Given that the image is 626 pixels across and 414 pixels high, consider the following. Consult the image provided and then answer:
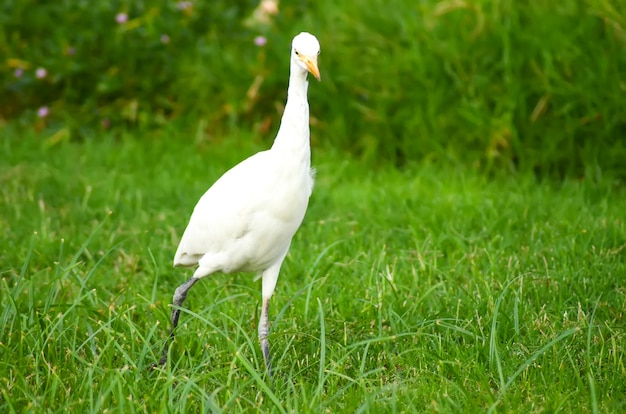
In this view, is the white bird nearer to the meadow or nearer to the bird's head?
the bird's head

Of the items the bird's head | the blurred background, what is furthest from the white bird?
the blurred background

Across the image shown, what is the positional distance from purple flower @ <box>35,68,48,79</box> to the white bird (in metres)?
3.83

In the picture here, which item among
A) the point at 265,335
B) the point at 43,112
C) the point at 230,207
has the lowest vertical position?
the point at 43,112

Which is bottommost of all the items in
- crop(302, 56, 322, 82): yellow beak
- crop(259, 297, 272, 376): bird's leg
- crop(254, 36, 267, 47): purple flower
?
crop(259, 297, 272, 376): bird's leg

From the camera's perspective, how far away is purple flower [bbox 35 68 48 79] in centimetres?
685

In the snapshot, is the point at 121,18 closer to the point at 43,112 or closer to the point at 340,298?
the point at 43,112

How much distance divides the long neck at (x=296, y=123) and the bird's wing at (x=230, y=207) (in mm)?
100

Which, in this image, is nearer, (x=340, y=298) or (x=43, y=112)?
(x=340, y=298)

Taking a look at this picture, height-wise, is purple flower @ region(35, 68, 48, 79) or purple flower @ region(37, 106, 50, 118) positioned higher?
purple flower @ region(35, 68, 48, 79)

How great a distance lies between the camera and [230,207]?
3262mm

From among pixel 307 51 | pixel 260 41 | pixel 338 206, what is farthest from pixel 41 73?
pixel 307 51

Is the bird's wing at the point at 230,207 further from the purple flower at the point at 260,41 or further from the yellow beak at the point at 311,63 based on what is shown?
the purple flower at the point at 260,41

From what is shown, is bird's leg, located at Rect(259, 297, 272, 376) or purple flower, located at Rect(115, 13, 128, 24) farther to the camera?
purple flower, located at Rect(115, 13, 128, 24)

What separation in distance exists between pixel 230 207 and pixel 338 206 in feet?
6.58
